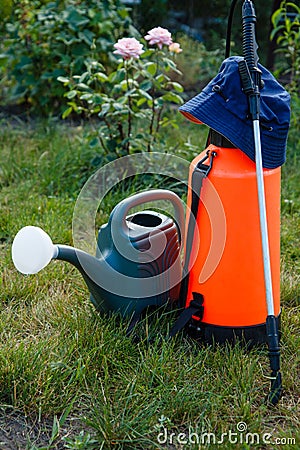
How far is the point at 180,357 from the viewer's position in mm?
1972

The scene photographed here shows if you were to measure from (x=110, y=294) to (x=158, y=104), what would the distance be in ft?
5.10

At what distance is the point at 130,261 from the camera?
6.56 ft

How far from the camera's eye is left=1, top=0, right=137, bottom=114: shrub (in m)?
4.16

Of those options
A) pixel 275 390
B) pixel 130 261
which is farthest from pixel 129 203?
pixel 275 390

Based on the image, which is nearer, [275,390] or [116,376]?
[275,390]

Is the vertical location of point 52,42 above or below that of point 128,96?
above

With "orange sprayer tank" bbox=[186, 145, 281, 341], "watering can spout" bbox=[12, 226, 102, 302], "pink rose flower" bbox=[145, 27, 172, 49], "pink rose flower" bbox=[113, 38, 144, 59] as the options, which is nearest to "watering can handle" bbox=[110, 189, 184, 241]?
"orange sprayer tank" bbox=[186, 145, 281, 341]

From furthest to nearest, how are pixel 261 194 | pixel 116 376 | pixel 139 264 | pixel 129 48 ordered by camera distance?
pixel 129 48
pixel 139 264
pixel 116 376
pixel 261 194

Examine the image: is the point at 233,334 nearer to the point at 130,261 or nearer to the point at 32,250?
the point at 130,261

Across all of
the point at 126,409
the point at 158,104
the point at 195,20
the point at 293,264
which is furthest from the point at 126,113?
the point at 195,20

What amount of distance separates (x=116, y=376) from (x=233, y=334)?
41 cm

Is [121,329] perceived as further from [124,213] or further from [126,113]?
[126,113]

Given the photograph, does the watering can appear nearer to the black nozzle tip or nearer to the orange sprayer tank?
the orange sprayer tank

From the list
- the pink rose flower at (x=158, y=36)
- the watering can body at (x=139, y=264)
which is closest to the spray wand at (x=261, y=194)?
the watering can body at (x=139, y=264)
